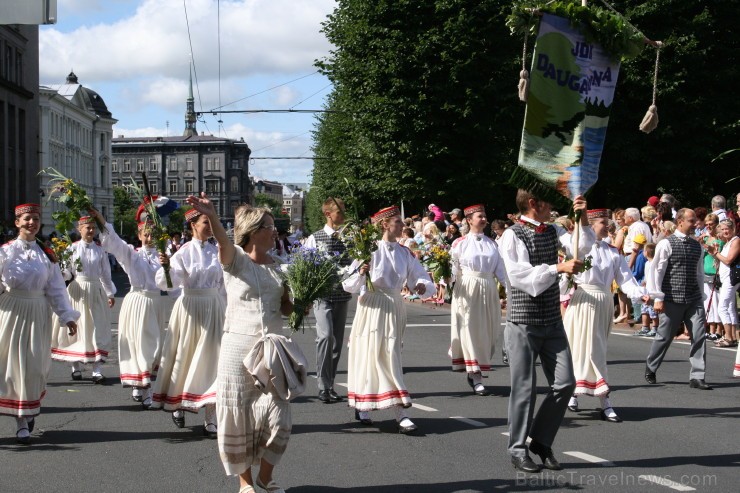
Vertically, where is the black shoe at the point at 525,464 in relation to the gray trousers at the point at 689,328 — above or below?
below

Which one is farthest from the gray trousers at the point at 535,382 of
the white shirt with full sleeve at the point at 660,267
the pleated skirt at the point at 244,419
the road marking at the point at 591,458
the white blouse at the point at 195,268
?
the white shirt with full sleeve at the point at 660,267

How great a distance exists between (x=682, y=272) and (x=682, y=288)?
0.67ft

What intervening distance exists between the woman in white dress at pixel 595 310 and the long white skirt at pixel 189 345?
3607 mm

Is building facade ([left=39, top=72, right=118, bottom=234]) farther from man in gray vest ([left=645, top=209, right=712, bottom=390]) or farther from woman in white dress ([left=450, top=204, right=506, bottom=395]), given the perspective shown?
man in gray vest ([left=645, top=209, right=712, bottom=390])

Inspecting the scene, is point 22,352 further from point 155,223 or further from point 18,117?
point 18,117

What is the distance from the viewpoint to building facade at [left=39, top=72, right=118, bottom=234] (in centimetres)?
9188

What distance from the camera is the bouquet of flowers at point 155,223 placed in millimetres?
9500

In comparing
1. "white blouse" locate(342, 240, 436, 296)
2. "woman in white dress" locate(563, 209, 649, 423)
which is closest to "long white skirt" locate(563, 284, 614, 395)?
"woman in white dress" locate(563, 209, 649, 423)

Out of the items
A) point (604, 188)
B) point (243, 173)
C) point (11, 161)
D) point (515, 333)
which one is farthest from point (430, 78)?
point (243, 173)

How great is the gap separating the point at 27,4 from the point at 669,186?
87.3 ft

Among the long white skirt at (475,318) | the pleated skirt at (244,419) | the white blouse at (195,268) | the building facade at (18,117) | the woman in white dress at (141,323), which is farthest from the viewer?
the building facade at (18,117)

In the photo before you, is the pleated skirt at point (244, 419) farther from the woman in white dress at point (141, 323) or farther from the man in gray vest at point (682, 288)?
the man in gray vest at point (682, 288)

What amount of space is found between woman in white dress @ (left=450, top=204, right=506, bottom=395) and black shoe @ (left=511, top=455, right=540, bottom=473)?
4.55 meters

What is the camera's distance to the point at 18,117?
212ft
